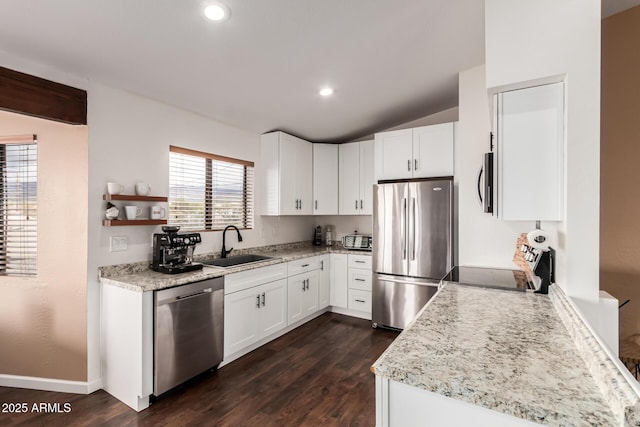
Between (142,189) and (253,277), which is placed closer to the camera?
(142,189)

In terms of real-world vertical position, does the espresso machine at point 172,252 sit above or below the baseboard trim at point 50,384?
above

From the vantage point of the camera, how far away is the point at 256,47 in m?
2.17

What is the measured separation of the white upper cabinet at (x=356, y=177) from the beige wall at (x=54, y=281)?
9.87ft

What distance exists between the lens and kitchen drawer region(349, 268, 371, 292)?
13.2ft

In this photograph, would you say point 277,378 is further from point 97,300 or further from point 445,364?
point 445,364

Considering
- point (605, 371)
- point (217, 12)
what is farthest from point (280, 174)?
point (605, 371)

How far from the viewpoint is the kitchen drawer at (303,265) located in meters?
3.63

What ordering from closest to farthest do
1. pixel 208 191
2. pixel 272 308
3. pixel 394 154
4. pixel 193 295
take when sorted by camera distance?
1. pixel 193 295
2. pixel 272 308
3. pixel 208 191
4. pixel 394 154

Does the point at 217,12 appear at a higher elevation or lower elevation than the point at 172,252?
higher

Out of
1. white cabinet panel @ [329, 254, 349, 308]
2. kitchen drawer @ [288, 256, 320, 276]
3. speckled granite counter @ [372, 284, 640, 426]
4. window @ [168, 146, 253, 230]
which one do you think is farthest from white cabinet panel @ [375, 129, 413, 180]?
speckled granite counter @ [372, 284, 640, 426]

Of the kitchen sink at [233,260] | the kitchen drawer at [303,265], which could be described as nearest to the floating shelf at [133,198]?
the kitchen sink at [233,260]

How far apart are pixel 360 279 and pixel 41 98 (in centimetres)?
350

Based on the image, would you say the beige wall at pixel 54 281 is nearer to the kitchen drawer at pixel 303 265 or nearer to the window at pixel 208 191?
the window at pixel 208 191

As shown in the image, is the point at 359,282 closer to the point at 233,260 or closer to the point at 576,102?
the point at 233,260
